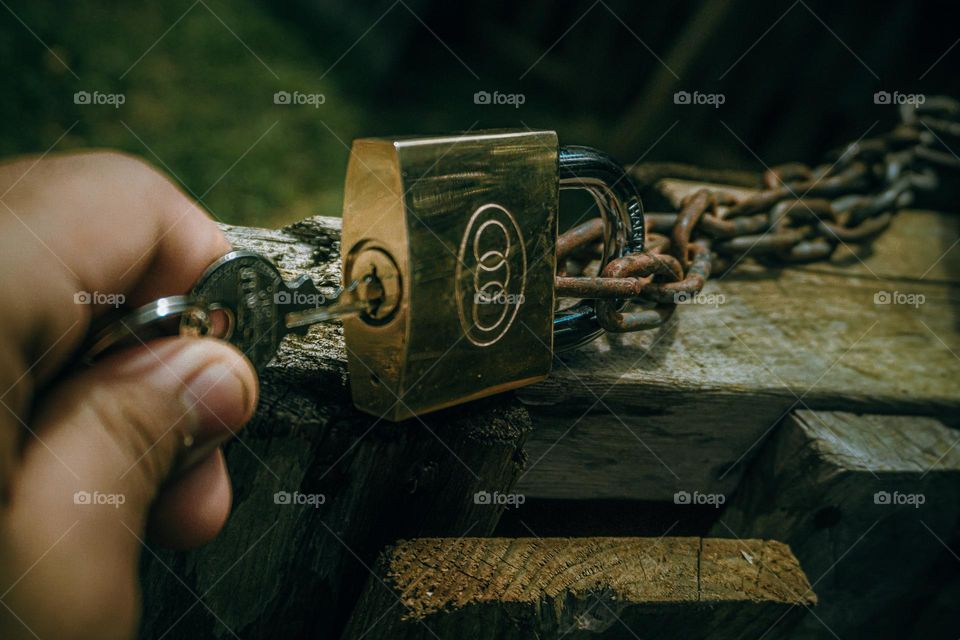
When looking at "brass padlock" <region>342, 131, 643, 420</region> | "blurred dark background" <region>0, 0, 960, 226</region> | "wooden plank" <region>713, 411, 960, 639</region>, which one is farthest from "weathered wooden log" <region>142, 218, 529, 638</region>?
"blurred dark background" <region>0, 0, 960, 226</region>

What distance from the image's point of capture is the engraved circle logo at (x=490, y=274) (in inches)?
36.8

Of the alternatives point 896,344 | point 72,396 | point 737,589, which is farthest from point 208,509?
point 896,344

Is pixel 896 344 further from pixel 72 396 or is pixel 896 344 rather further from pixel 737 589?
pixel 72 396

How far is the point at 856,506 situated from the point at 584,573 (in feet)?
2.10

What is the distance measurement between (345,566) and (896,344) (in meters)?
1.23

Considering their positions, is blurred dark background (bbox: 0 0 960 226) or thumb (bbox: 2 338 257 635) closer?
thumb (bbox: 2 338 257 635)

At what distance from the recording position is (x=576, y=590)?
969mm

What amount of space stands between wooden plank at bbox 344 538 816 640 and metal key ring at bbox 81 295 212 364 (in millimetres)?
401

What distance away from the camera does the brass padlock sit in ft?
2.90

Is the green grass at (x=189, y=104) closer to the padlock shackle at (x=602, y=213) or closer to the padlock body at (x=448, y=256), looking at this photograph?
the padlock shackle at (x=602, y=213)

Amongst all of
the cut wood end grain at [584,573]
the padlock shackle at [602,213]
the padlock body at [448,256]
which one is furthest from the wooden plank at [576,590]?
the padlock shackle at [602,213]

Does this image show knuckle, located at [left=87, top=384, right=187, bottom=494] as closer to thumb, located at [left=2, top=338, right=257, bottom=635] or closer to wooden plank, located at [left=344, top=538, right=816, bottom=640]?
thumb, located at [left=2, top=338, right=257, bottom=635]

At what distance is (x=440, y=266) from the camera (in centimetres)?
91

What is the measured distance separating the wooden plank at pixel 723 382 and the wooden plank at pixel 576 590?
254 mm
